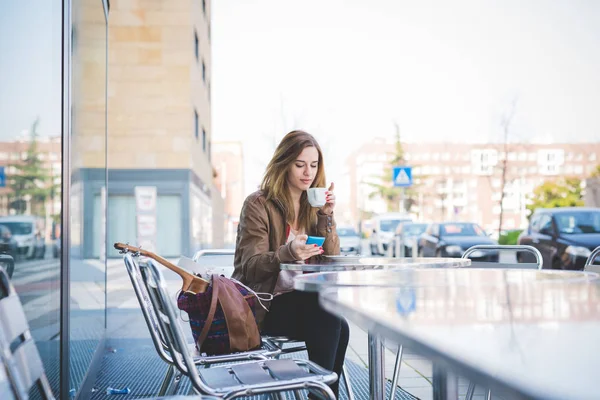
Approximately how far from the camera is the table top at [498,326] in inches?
23.5

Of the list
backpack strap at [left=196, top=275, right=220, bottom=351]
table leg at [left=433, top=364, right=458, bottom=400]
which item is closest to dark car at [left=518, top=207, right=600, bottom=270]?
backpack strap at [left=196, top=275, right=220, bottom=351]

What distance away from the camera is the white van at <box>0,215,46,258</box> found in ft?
7.42

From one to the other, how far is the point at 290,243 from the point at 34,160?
1.14 meters

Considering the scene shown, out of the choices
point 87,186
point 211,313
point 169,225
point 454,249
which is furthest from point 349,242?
point 211,313

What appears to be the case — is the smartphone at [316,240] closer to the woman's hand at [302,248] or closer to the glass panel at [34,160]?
the woman's hand at [302,248]

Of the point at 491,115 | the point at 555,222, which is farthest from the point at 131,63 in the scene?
the point at 491,115

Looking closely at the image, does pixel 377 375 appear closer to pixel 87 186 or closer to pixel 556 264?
pixel 87 186

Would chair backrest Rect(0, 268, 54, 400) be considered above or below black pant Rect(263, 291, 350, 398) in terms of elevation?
above

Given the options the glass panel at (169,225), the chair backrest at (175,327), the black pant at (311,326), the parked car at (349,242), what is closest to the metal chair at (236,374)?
the chair backrest at (175,327)

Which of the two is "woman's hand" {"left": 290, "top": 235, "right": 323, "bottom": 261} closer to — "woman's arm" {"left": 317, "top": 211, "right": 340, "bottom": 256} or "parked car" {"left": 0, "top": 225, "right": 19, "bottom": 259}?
"woman's arm" {"left": 317, "top": 211, "right": 340, "bottom": 256}

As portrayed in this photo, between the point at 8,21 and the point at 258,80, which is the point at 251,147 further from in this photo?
the point at 8,21

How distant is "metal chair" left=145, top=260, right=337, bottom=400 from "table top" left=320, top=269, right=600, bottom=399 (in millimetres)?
489

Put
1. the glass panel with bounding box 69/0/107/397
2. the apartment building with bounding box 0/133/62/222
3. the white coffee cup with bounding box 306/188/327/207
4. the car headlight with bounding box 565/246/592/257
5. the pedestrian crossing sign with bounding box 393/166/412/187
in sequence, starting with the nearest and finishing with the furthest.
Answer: the apartment building with bounding box 0/133/62/222
the white coffee cup with bounding box 306/188/327/207
the glass panel with bounding box 69/0/107/397
the car headlight with bounding box 565/246/592/257
the pedestrian crossing sign with bounding box 393/166/412/187

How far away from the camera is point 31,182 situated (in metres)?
2.61
